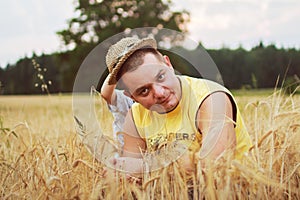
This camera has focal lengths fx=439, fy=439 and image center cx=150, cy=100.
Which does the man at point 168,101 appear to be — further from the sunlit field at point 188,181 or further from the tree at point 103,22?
the tree at point 103,22

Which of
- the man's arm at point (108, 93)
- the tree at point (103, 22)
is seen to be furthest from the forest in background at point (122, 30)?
the man's arm at point (108, 93)

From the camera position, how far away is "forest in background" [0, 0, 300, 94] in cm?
1391

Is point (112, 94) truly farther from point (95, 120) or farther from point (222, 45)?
point (222, 45)

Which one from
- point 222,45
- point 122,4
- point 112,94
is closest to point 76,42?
point 122,4

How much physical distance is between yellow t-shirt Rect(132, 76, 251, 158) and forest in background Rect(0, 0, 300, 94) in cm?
1097

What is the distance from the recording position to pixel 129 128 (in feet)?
6.22

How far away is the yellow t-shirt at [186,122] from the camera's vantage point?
1624 mm

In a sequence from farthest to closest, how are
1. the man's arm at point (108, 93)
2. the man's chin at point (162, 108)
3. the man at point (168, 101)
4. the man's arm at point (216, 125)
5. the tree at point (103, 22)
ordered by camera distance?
1. the tree at point (103, 22)
2. the man's arm at point (108, 93)
3. the man's chin at point (162, 108)
4. the man at point (168, 101)
5. the man's arm at point (216, 125)

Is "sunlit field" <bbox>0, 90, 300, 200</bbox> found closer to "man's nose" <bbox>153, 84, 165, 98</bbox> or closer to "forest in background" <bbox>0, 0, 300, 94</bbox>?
"man's nose" <bbox>153, 84, 165, 98</bbox>

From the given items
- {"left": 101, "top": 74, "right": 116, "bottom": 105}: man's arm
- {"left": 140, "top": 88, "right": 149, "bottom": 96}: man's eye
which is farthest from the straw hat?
{"left": 101, "top": 74, "right": 116, "bottom": 105}: man's arm

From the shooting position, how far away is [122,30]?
1814cm

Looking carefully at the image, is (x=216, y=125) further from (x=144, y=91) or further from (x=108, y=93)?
(x=108, y=93)

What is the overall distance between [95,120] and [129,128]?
1.58 ft

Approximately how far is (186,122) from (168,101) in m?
0.11
